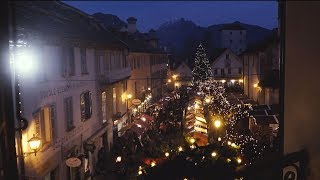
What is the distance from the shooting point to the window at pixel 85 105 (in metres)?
16.1

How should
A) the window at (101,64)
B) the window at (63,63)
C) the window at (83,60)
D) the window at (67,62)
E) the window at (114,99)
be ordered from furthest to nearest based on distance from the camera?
the window at (114,99), the window at (101,64), the window at (83,60), the window at (67,62), the window at (63,63)

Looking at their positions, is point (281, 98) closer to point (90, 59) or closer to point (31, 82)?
point (31, 82)

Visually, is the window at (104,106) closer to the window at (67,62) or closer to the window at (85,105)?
the window at (85,105)

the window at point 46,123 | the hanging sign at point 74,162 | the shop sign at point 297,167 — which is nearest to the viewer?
the shop sign at point 297,167

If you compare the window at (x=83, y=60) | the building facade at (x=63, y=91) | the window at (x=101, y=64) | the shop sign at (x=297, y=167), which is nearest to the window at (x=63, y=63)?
the building facade at (x=63, y=91)

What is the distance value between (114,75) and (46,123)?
30.6 ft

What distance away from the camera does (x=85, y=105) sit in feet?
54.3

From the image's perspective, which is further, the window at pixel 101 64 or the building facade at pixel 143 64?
the building facade at pixel 143 64

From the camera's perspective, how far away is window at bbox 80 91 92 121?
16078 mm

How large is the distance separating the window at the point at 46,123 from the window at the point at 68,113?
1.23 metres

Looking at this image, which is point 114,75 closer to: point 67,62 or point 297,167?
point 67,62

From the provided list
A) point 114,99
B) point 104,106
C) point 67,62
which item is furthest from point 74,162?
point 114,99

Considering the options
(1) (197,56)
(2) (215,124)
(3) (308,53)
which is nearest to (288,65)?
(3) (308,53)

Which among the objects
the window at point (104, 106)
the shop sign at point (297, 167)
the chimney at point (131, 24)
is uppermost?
the chimney at point (131, 24)
